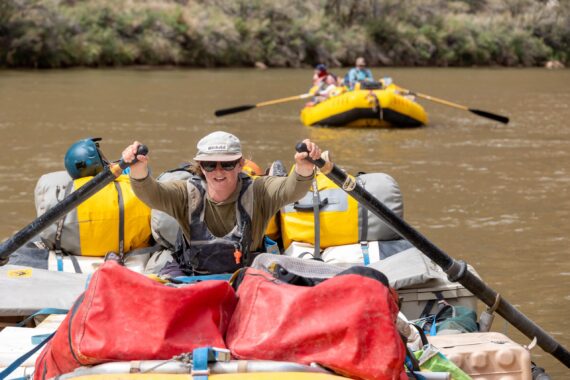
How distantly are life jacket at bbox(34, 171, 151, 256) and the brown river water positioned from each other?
2.52 meters

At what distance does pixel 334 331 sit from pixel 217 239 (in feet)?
5.55

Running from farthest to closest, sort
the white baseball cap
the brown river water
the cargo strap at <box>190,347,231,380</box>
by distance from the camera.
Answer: the brown river water → the white baseball cap → the cargo strap at <box>190,347,231,380</box>

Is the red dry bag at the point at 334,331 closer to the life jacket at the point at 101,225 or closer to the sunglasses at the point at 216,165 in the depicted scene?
the sunglasses at the point at 216,165

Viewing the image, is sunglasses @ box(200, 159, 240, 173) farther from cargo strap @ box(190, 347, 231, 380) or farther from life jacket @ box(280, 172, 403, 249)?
cargo strap @ box(190, 347, 231, 380)

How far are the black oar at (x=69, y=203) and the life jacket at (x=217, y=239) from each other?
453mm

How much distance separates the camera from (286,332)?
3.41 meters

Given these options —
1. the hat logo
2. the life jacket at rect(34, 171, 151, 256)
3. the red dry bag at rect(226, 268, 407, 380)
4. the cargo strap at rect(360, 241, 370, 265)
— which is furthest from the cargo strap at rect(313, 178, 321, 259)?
the red dry bag at rect(226, 268, 407, 380)

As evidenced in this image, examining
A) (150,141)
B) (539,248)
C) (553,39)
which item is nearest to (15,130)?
(150,141)

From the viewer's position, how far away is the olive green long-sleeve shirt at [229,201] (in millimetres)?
4844

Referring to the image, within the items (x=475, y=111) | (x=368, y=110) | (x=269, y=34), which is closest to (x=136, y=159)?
(x=475, y=111)

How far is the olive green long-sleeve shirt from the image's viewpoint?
4.84 metres

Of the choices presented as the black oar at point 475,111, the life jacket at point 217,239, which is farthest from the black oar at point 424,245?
the black oar at point 475,111

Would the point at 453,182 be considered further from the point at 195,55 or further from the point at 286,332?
the point at 195,55

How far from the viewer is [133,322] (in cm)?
337
